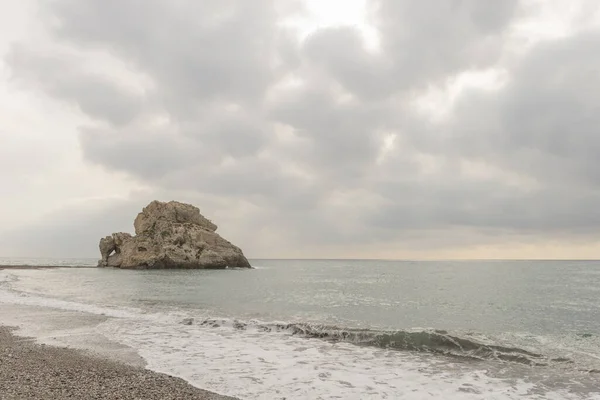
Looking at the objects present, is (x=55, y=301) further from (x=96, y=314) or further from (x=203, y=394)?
(x=203, y=394)

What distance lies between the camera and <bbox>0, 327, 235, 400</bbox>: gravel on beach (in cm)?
938

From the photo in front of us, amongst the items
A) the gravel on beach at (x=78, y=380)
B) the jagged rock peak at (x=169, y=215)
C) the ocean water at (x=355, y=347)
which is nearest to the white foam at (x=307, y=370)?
the ocean water at (x=355, y=347)

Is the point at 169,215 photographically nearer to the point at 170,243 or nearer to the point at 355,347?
the point at 170,243

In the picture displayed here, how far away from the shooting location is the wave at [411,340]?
16.5m

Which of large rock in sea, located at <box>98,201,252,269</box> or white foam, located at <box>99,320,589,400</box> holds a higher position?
large rock in sea, located at <box>98,201,252,269</box>

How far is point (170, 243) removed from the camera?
10006 cm

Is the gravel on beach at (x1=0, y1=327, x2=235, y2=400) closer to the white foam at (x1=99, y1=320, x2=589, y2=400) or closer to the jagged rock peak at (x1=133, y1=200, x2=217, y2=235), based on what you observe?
the white foam at (x1=99, y1=320, x2=589, y2=400)

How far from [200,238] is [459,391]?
321ft

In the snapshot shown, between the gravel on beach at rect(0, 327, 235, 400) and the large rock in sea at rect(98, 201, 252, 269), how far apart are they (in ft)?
292

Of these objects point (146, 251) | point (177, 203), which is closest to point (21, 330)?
point (146, 251)

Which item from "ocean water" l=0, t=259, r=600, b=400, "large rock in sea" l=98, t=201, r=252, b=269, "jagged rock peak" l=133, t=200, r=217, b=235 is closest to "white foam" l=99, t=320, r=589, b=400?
"ocean water" l=0, t=259, r=600, b=400

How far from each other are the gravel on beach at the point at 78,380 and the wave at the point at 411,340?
32.2 feet

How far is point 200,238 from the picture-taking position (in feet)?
343

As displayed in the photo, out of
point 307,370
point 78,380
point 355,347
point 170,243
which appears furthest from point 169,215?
point 78,380
